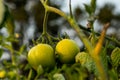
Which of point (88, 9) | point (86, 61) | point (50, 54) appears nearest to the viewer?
point (88, 9)

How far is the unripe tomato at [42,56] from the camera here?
1389mm

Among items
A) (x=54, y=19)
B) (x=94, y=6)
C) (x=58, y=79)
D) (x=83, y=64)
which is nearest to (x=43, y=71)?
(x=58, y=79)

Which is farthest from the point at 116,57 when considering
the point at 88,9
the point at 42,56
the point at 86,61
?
the point at 88,9

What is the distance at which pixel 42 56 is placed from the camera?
4.66 ft

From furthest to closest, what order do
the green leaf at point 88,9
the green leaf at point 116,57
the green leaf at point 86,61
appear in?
the green leaf at point 116,57 → the green leaf at point 86,61 → the green leaf at point 88,9

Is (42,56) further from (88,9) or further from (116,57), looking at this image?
(88,9)

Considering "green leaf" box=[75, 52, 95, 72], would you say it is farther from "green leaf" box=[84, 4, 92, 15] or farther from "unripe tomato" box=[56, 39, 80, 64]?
"green leaf" box=[84, 4, 92, 15]

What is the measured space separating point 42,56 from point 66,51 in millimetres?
83

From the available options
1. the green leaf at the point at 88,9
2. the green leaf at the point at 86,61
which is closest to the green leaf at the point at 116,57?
the green leaf at the point at 86,61

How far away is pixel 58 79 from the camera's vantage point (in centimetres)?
139

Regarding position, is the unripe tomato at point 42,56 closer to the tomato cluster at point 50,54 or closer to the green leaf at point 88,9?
the tomato cluster at point 50,54

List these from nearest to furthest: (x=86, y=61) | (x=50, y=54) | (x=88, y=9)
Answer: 1. (x=88, y=9)
2. (x=86, y=61)
3. (x=50, y=54)

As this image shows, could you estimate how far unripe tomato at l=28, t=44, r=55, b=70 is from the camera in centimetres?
139

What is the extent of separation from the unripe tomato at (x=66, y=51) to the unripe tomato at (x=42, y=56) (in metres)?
0.03
